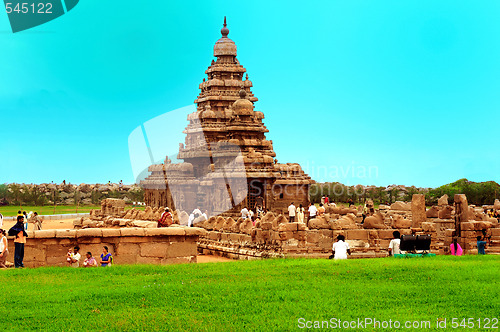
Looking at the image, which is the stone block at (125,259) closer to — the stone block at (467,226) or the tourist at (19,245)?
the tourist at (19,245)

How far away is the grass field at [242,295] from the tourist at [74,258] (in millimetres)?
1360

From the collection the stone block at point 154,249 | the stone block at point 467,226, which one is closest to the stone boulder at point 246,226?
the stone block at point 467,226

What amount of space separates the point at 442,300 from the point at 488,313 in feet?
3.34

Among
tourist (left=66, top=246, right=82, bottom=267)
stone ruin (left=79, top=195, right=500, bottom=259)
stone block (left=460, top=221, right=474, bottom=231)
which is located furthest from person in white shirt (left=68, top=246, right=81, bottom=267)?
stone block (left=460, top=221, right=474, bottom=231)

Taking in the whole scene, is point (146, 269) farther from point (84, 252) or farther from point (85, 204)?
point (85, 204)

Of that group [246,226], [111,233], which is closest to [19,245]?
[111,233]

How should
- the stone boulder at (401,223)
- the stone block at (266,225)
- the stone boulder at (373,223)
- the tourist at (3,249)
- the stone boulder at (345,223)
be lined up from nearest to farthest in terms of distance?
the tourist at (3,249)
the stone boulder at (345,223)
the stone block at (266,225)
the stone boulder at (373,223)
the stone boulder at (401,223)

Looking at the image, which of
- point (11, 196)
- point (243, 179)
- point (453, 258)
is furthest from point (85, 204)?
point (453, 258)

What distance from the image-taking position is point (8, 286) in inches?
492

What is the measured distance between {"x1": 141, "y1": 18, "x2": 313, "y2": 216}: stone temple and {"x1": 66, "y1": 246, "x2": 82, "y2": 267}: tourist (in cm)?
2445

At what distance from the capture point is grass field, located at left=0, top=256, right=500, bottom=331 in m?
10.1

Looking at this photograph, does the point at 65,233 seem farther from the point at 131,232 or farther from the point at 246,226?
the point at 246,226

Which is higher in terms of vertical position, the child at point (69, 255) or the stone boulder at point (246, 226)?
the stone boulder at point (246, 226)

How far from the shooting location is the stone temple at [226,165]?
41312mm
